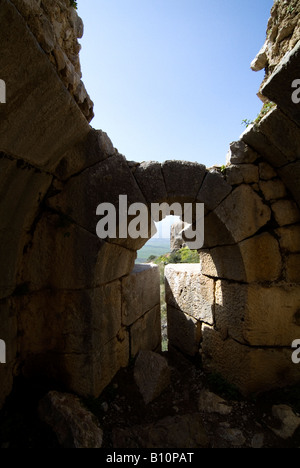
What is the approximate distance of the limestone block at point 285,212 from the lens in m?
2.77

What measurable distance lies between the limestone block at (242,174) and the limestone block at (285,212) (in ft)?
1.18

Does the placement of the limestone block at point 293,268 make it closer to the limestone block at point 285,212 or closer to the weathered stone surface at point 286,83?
the limestone block at point 285,212

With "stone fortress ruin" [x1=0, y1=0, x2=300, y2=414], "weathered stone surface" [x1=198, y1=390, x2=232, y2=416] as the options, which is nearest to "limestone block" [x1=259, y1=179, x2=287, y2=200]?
"stone fortress ruin" [x1=0, y1=0, x2=300, y2=414]

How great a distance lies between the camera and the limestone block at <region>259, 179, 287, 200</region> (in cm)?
279

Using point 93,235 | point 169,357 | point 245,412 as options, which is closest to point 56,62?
point 93,235

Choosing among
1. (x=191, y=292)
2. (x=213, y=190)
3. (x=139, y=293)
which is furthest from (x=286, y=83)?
(x=139, y=293)

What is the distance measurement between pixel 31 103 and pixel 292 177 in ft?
7.77

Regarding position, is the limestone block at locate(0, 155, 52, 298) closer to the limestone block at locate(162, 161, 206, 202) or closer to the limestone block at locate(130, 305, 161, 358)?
the limestone block at locate(162, 161, 206, 202)

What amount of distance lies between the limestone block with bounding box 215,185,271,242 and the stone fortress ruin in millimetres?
10

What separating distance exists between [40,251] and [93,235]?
54cm

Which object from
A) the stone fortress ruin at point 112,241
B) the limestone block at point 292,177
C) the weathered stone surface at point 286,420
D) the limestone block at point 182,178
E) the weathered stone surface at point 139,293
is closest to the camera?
the stone fortress ruin at point 112,241

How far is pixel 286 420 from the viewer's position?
2.46 meters

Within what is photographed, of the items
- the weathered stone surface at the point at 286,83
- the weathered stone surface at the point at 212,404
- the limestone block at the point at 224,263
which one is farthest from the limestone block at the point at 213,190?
the weathered stone surface at the point at 212,404

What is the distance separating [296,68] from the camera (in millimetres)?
1881
